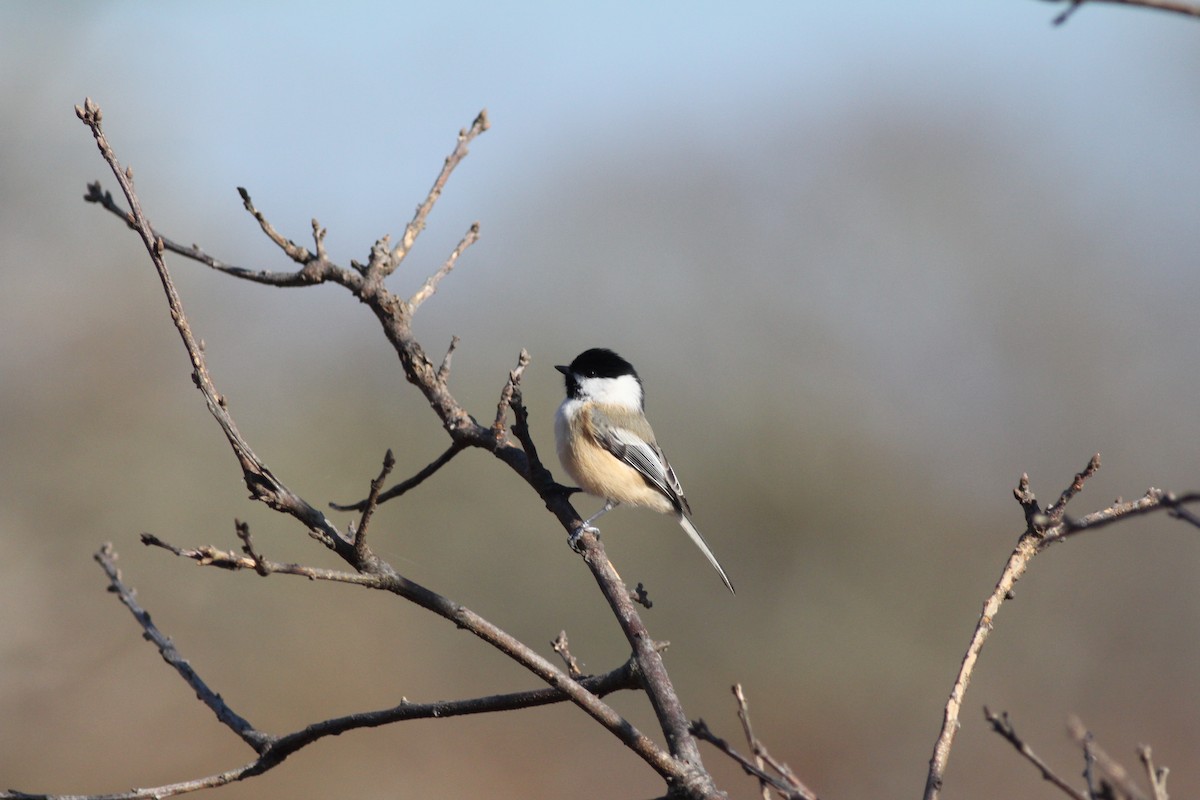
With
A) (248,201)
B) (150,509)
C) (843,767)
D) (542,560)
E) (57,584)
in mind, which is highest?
(150,509)

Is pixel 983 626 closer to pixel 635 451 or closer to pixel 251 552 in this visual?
pixel 251 552

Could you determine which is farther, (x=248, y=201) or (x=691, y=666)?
(x=691, y=666)

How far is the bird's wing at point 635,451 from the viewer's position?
18.3ft

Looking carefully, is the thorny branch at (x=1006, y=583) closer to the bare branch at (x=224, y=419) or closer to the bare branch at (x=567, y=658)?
the bare branch at (x=567, y=658)

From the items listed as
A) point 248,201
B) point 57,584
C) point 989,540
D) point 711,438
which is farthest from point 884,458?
point 248,201

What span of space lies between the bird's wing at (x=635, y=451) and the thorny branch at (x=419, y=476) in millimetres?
2330

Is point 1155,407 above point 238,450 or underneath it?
above

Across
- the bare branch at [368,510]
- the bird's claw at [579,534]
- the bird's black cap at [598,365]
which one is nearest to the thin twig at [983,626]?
the bird's claw at [579,534]

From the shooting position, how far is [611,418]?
568 centimetres

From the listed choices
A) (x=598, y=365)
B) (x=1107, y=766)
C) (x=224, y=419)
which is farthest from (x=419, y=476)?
(x=598, y=365)

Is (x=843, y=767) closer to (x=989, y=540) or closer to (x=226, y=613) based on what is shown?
(x=989, y=540)

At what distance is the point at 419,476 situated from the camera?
290 cm

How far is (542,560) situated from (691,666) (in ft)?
7.46

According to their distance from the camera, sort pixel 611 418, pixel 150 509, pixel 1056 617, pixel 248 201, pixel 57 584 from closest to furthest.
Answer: pixel 248 201 → pixel 611 418 → pixel 57 584 → pixel 150 509 → pixel 1056 617
